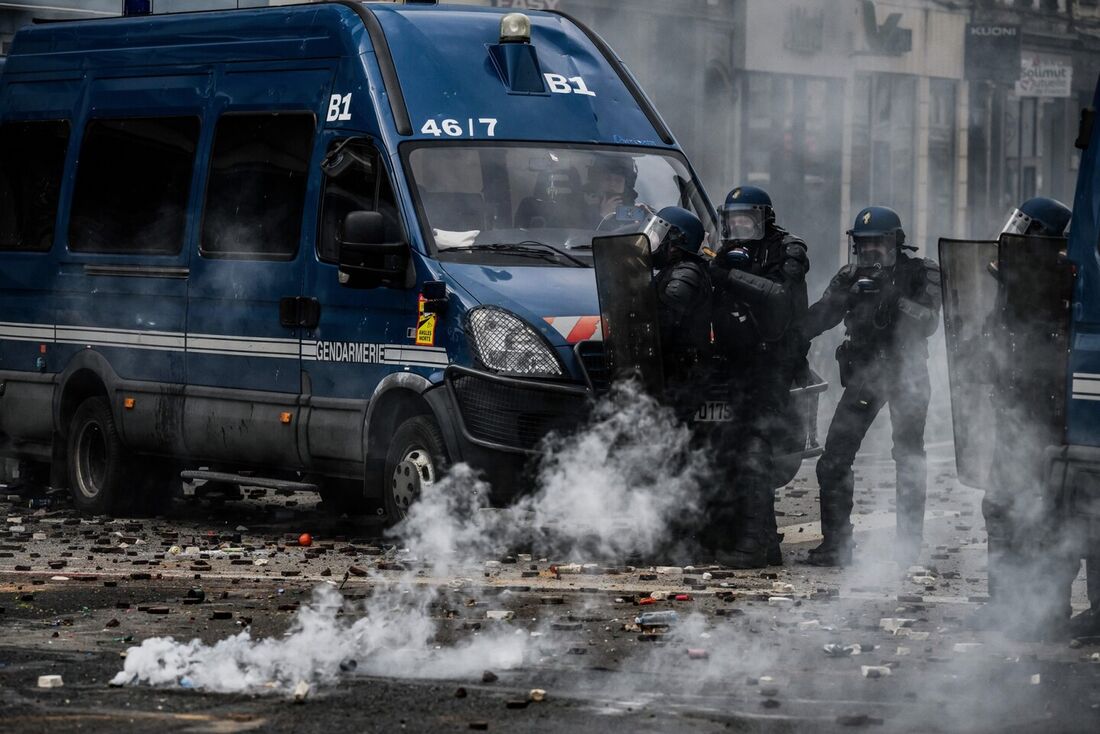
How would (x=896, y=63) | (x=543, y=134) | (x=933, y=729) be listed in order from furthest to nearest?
(x=896, y=63), (x=543, y=134), (x=933, y=729)

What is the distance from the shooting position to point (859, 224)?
10.4m

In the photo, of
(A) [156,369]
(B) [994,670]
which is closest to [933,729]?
(B) [994,670]

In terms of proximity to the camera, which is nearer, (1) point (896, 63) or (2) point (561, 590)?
(2) point (561, 590)

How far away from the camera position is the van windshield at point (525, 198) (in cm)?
1032

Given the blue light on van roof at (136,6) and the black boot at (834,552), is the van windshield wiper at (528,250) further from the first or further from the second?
the blue light on van roof at (136,6)

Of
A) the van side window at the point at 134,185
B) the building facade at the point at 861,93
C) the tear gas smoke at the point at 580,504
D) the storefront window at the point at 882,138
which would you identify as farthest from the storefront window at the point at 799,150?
the tear gas smoke at the point at 580,504

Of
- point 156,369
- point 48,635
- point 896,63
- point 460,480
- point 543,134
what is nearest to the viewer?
point 48,635

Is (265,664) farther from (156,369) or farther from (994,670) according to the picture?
(156,369)

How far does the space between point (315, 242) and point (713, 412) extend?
7.56ft

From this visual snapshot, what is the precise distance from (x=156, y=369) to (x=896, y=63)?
728 inches

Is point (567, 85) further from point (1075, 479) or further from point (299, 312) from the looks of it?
point (1075, 479)

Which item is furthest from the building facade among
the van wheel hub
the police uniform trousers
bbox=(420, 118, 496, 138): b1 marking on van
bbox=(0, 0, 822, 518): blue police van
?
the police uniform trousers

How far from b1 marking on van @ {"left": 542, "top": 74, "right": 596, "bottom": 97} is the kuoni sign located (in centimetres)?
2153

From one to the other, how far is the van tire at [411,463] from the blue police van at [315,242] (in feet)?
0.05
